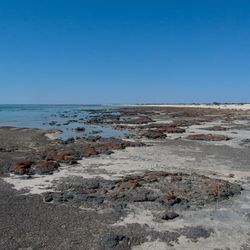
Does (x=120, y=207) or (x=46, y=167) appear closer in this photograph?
(x=120, y=207)

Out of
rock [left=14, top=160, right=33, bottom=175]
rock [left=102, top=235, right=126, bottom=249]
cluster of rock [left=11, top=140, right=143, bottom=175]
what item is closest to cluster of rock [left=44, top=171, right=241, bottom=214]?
rock [left=102, top=235, right=126, bottom=249]

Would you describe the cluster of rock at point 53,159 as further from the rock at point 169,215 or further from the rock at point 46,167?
the rock at point 169,215

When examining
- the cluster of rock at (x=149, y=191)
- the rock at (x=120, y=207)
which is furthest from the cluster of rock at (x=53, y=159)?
the rock at (x=120, y=207)

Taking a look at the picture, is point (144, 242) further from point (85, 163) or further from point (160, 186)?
point (85, 163)

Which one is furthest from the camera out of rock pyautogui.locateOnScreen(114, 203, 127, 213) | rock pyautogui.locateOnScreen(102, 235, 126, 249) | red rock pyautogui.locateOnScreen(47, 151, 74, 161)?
red rock pyautogui.locateOnScreen(47, 151, 74, 161)

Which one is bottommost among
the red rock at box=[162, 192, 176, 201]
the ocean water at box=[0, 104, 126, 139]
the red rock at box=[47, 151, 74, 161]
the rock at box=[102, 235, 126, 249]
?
the ocean water at box=[0, 104, 126, 139]

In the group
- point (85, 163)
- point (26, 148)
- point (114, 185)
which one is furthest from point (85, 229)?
point (26, 148)

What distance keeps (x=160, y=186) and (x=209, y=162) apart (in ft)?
18.9

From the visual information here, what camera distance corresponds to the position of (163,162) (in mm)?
17219

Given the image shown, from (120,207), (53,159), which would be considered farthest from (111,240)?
(53,159)

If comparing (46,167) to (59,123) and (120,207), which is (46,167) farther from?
(59,123)

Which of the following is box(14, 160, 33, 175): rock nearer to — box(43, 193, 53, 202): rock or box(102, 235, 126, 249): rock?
box(43, 193, 53, 202): rock

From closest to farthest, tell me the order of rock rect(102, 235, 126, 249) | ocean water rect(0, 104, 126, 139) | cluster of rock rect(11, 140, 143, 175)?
rock rect(102, 235, 126, 249)
cluster of rock rect(11, 140, 143, 175)
ocean water rect(0, 104, 126, 139)

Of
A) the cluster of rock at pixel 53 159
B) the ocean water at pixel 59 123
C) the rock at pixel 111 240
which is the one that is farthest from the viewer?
the ocean water at pixel 59 123
